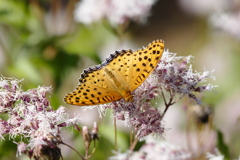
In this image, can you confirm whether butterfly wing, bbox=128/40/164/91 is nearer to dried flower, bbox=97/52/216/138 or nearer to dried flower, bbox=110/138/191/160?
dried flower, bbox=97/52/216/138

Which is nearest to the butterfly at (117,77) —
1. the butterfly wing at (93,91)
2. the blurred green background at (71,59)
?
the butterfly wing at (93,91)

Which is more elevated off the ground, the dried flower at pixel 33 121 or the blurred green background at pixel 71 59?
the blurred green background at pixel 71 59

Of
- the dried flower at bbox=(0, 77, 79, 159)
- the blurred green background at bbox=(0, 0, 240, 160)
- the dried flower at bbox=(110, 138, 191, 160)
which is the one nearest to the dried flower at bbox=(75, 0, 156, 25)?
the blurred green background at bbox=(0, 0, 240, 160)

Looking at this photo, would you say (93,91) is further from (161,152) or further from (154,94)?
(161,152)

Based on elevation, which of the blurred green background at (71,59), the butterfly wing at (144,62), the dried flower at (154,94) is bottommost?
the dried flower at (154,94)

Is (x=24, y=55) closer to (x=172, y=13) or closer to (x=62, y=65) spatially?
(x=62, y=65)

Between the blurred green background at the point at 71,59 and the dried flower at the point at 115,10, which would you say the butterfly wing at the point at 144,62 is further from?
the dried flower at the point at 115,10

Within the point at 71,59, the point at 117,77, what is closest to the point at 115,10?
the point at 71,59
